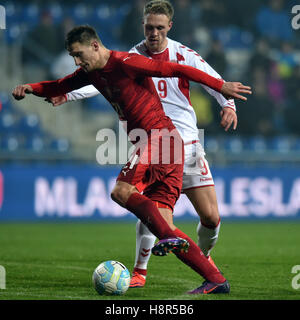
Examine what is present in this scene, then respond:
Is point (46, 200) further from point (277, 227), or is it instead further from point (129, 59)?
point (129, 59)

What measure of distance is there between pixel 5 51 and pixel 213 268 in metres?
11.1

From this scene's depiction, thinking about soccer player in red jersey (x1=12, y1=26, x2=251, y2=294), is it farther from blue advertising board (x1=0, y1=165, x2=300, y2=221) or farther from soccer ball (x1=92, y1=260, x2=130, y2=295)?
blue advertising board (x1=0, y1=165, x2=300, y2=221)

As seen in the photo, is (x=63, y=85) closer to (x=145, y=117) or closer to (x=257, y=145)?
(x=145, y=117)

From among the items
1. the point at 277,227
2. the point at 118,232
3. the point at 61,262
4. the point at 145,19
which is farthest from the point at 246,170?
the point at 145,19

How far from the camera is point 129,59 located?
5406 mm

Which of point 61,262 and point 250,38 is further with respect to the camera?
point 250,38

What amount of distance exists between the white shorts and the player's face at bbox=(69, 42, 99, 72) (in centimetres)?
130

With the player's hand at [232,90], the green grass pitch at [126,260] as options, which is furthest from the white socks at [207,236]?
the player's hand at [232,90]

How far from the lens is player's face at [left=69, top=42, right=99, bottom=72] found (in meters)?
5.34

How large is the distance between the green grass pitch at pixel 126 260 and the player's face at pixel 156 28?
211 centimetres

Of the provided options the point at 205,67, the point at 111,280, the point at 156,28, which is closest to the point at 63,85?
the point at 156,28

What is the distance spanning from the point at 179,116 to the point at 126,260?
2.36 meters

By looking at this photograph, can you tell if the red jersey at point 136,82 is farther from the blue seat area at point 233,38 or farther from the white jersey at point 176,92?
the blue seat area at point 233,38

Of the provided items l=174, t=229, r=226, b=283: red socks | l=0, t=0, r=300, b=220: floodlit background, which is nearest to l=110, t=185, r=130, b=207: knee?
l=174, t=229, r=226, b=283: red socks
